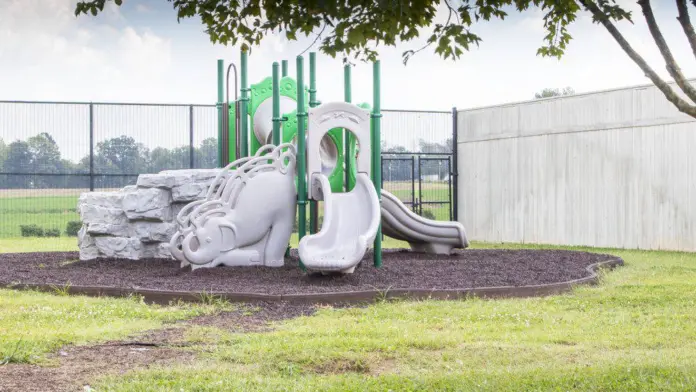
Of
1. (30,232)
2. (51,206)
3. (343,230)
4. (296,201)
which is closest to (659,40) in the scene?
(343,230)

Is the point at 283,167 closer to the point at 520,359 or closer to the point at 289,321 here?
the point at 289,321

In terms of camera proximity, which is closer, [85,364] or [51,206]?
[85,364]

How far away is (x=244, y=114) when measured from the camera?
14.5 metres

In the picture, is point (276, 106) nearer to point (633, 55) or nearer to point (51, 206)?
point (633, 55)

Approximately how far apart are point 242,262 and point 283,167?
142cm

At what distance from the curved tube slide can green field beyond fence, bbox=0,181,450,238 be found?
9.37m

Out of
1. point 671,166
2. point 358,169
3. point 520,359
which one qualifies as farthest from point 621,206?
point 520,359

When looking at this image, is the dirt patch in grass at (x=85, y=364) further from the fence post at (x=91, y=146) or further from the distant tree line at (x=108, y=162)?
the distant tree line at (x=108, y=162)

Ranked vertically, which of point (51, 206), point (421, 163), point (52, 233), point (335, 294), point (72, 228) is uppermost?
point (421, 163)

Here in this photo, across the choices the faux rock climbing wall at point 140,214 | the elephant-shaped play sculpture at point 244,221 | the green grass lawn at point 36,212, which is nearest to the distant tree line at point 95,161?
the green grass lawn at point 36,212

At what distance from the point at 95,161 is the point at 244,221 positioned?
10342 millimetres

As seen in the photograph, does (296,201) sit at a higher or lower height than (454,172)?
lower

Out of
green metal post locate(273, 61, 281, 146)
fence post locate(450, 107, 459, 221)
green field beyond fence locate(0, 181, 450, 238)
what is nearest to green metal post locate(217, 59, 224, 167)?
green metal post locate(273, 61, 281, 146)

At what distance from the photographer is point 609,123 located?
18188mm
